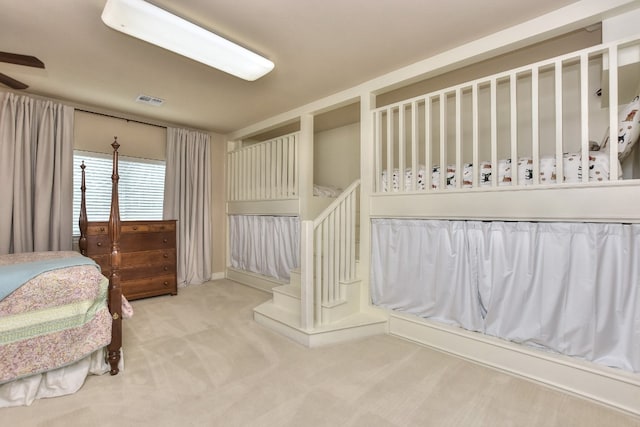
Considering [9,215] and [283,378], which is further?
[9,215]

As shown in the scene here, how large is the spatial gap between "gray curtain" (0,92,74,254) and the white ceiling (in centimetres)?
26

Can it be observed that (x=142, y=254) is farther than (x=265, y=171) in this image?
No

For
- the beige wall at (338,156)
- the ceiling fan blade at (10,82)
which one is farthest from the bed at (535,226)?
the ceiling fan blade at (10,82)

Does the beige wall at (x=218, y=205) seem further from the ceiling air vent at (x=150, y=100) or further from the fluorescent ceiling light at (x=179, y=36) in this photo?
the fluorescent ceiling light at (x=179, y=36)

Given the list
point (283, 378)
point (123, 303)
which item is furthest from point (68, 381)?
point (283, 378)

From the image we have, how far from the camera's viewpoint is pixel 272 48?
234cm

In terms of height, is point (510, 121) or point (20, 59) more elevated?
point (20, 59)

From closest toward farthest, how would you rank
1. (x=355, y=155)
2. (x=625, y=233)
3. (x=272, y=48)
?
(x=625, y=233) → (x=272, y=48) → (x=355, y=155)

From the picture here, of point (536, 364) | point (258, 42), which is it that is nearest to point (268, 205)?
point (258, 42)

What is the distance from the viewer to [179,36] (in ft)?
6.28

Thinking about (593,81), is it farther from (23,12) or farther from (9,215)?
(9,215)

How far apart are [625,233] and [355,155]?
3095 mm

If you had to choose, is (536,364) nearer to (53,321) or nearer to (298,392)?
(298,392)

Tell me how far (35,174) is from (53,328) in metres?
2.47
